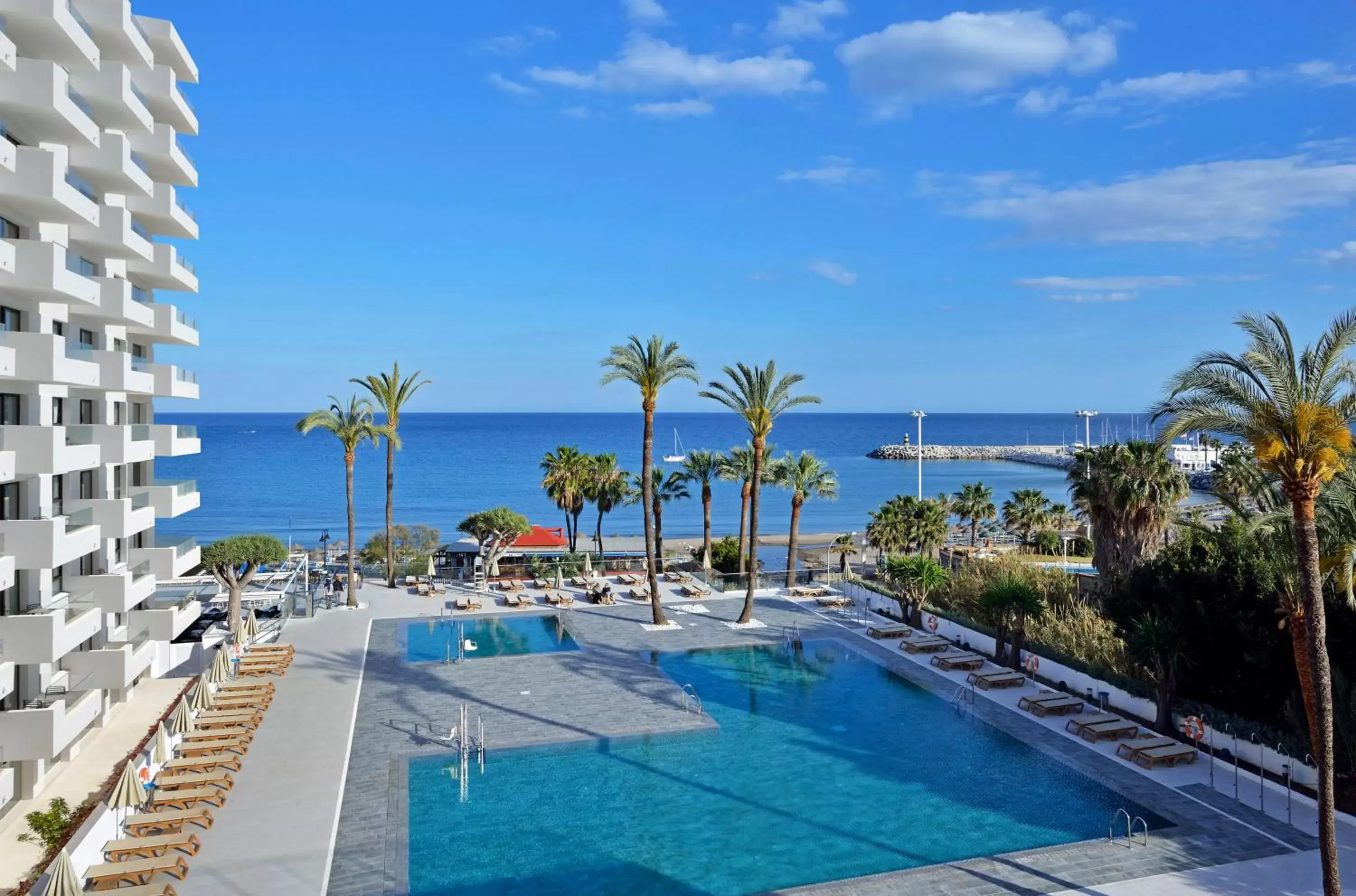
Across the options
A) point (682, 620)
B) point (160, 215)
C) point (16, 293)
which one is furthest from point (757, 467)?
point (16, 293)

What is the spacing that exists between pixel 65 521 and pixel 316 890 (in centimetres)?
932

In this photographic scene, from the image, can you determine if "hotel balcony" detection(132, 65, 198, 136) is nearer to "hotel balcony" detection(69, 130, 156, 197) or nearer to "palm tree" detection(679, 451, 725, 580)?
"hotel balcony" detection(69, 130, 156, 197)

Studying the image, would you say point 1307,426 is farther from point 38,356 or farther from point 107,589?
point 107,589

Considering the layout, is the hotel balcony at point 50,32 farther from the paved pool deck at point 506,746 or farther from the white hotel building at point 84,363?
the paved pool deck at point 506,746

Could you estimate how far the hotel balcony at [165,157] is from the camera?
74.8 ft

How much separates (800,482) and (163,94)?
88.1 feet

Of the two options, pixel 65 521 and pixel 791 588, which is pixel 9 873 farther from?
pixel 791 588

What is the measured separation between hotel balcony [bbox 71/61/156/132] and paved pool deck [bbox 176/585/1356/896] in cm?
1433

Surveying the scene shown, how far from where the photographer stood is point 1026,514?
51.9m

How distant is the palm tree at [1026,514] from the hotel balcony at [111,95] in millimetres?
44732

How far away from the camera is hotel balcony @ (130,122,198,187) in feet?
74.8

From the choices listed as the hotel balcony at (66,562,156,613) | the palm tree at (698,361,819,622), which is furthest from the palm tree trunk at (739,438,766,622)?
the hotel balcony at (66,562,156,613)

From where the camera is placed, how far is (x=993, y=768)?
18.3 meters

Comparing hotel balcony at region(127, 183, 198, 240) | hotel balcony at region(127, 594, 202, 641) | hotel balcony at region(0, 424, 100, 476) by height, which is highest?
hotel balcony at region(127, 183, 198, 240)
